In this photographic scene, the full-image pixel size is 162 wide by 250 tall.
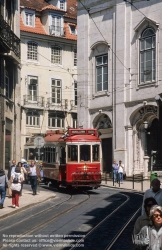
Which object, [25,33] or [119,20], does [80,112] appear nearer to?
[119,20]

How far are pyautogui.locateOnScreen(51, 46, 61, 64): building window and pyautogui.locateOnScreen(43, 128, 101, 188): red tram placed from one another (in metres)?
31.5

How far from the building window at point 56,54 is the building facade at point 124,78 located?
46.4 feet

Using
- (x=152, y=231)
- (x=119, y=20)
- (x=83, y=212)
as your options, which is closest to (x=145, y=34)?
(x=119, y=20)

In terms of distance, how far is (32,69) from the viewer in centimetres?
5853

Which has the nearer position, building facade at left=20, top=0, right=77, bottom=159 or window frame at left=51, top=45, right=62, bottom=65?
building facade at left=20, top=0, right=77, bottom=159

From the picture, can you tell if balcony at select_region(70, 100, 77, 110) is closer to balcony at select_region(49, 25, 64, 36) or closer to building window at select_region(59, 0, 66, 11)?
balcony at select_region(49, 25, 64, 36)

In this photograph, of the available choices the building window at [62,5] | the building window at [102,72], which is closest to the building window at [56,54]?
the building window at [62,5]

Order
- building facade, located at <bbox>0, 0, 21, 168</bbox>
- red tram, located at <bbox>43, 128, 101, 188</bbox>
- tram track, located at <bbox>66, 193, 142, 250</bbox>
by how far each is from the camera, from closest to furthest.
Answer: tram track, located at <bbox>66, 193, 142, 250</bbox> < red tram, located at <bbox>43, 128, 101, 188</bbox> < building facade, located at <bbox>0, 0, 21, 168</bbox>

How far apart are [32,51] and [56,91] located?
14.9ft

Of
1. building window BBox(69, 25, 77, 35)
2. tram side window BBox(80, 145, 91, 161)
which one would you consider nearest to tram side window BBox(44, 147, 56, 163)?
tram side window BBox(80, 145, 91, 161)

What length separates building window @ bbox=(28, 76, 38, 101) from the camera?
58469mm

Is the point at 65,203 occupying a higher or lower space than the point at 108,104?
lower

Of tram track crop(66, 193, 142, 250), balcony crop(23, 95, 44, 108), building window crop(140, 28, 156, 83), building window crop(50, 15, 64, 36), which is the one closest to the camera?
tram track crop(66, 193, 142, 250)

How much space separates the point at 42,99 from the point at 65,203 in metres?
35.5
